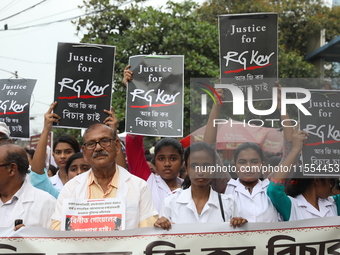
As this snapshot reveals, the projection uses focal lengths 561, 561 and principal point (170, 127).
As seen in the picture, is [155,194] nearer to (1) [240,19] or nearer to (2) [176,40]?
(1) [240,19]

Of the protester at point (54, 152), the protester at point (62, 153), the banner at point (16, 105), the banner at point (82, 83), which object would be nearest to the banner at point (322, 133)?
the protester at point (54, 152)

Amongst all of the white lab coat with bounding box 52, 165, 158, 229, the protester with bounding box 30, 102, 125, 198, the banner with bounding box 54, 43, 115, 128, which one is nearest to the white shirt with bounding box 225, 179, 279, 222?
the white lab coat with bounding box 52, 165, 158, 229

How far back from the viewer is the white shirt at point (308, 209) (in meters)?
4.21

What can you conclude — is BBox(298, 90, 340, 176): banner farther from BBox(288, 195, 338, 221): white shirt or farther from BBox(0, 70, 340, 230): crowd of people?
BBox(288, 195, 338, 221): white shirt

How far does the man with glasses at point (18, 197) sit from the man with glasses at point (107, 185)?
0.54 feet

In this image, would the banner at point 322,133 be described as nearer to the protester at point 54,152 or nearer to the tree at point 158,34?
the protester at point 54,152

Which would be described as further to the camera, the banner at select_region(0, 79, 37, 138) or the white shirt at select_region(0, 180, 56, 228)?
the banner at select_region(0, 79, 37, 138)

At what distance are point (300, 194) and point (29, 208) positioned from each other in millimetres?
2052

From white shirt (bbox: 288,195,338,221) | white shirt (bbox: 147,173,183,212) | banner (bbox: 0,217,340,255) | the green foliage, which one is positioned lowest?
banner (bbox: 0,217,340,255)

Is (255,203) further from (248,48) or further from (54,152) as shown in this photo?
(54,152)

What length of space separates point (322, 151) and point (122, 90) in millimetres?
9491

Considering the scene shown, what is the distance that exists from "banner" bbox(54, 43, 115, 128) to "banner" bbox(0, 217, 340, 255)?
1.61m

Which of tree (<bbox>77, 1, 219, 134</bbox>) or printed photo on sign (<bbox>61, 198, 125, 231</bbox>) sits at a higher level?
tree (<bbox>77, 1, 219, 134</bbox>)

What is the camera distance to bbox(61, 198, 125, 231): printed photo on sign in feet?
11.9
